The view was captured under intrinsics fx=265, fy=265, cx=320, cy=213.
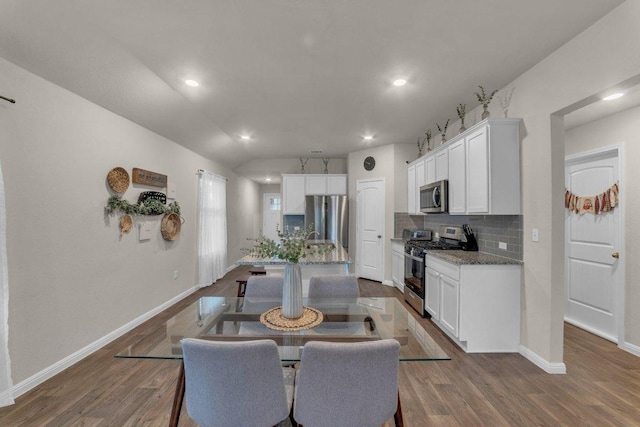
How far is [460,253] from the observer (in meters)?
3.04

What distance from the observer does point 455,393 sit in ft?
6.61

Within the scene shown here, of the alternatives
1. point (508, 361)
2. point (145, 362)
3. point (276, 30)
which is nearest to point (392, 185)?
point (508, 361)

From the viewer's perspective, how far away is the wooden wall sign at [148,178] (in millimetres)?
3178

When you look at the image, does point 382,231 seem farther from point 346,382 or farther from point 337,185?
point 346,382

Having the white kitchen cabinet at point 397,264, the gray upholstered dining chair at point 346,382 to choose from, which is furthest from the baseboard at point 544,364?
the gray upholstered dining chair at point 346,382

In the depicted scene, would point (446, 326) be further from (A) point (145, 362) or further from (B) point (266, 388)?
(A) point (145, 362)

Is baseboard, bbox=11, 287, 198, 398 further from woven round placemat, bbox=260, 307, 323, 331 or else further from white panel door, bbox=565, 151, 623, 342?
white panel door, bbox=565, 151, 623, 342

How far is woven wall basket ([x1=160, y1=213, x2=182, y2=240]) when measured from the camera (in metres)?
3.73

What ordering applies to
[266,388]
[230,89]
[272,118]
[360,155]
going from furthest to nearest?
[360,155], [272,118], [230,89], [266,388]

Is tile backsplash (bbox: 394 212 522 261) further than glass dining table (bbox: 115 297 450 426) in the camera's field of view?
Yes

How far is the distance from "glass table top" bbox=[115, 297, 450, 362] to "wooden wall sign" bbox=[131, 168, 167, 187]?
6.73ft

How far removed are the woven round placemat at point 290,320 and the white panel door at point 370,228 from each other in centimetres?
350

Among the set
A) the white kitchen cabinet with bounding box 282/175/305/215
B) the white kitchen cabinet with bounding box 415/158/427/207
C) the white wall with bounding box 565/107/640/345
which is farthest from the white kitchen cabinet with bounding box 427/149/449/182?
the white kitchen cabinet with bounding box 282/175/305/215

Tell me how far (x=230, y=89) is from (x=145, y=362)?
276cm
